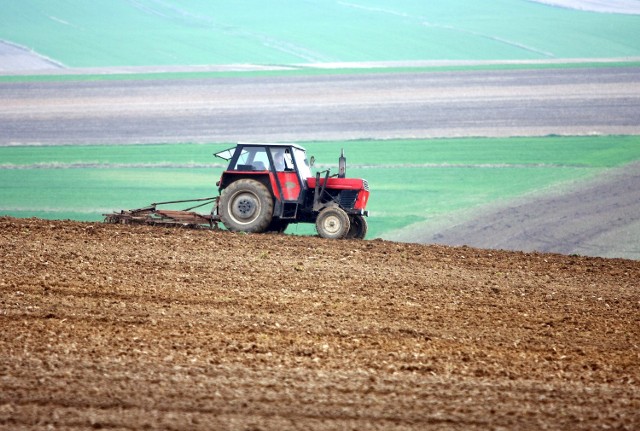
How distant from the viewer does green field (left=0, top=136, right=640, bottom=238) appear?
2866 centimetres

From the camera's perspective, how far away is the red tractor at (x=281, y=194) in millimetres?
17797

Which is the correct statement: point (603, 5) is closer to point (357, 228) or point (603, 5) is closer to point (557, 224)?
point (557, 224)

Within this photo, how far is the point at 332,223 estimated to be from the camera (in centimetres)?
1786

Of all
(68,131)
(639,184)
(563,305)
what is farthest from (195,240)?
(68,131)

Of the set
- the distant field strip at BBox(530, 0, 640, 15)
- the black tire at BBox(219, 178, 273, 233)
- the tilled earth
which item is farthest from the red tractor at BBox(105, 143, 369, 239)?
the distant field strip at BBox(530, 0, 640, 15)

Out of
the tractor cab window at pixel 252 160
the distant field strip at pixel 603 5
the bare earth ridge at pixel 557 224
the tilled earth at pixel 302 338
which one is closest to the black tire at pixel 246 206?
the tractor cab window at pixel 252 160

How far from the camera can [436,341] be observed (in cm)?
966

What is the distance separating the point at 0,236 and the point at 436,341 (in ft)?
28.3

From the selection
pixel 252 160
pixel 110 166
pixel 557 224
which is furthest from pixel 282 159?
pixel 110 166

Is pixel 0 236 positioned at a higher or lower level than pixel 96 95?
lower

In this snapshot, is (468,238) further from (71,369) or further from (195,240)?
(71,369)

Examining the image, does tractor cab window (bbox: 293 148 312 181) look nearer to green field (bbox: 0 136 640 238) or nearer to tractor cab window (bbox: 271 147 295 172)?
tractor cab window (bbox: 271 147 295 172)

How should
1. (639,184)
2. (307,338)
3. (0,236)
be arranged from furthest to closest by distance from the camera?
1. (639,184)
2. (0,236)
3. (307,338)

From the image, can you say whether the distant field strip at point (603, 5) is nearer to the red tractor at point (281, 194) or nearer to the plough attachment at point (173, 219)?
the red tractor at point (281, 194)
